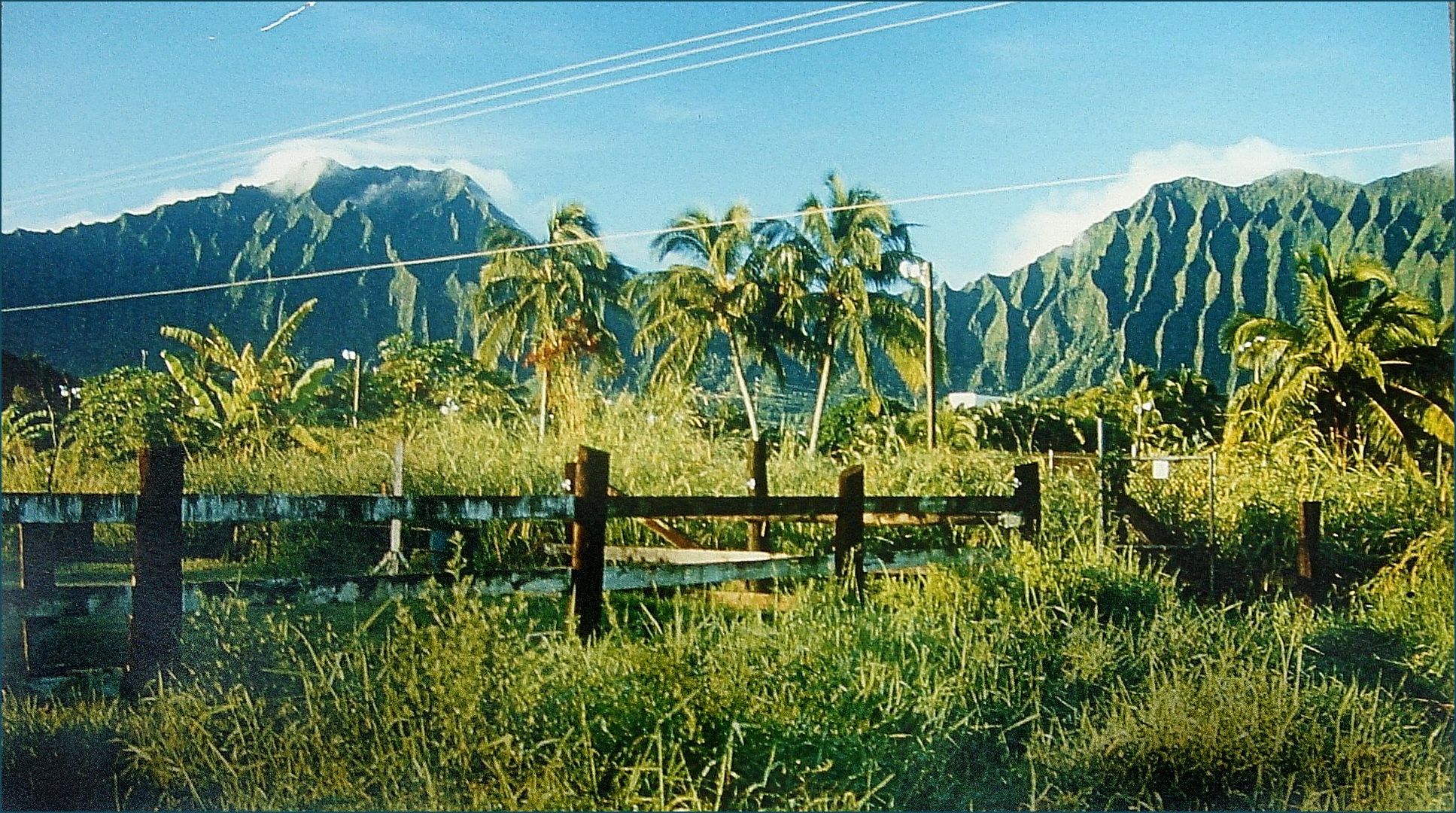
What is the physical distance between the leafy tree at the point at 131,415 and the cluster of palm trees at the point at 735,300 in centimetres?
111

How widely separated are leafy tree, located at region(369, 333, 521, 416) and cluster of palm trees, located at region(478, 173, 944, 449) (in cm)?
9

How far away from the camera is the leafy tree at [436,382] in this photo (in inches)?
171

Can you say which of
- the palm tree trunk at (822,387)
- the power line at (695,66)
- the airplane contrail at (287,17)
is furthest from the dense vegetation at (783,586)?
the airplane contrail at (287,17)

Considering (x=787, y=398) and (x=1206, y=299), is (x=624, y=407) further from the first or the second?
(x=1206, y=299)

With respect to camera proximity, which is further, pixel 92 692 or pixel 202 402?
pixel 202 402

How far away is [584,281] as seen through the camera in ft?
14.2

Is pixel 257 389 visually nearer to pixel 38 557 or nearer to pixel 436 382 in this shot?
pixel 436 382

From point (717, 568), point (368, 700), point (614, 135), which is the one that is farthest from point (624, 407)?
point (368, 700)

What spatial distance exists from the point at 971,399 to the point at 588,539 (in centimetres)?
138

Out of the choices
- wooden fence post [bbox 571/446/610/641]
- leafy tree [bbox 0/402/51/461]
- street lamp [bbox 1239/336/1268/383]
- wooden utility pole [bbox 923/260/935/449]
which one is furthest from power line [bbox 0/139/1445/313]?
wooden fence post [bbox 571/446/610/641]

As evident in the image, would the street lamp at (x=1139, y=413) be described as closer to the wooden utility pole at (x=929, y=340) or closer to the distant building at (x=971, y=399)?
the distant building at (x=971, y=399)

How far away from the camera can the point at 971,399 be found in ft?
14.1

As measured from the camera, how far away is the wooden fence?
409 centimetres

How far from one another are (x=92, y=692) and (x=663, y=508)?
196 centimetres
